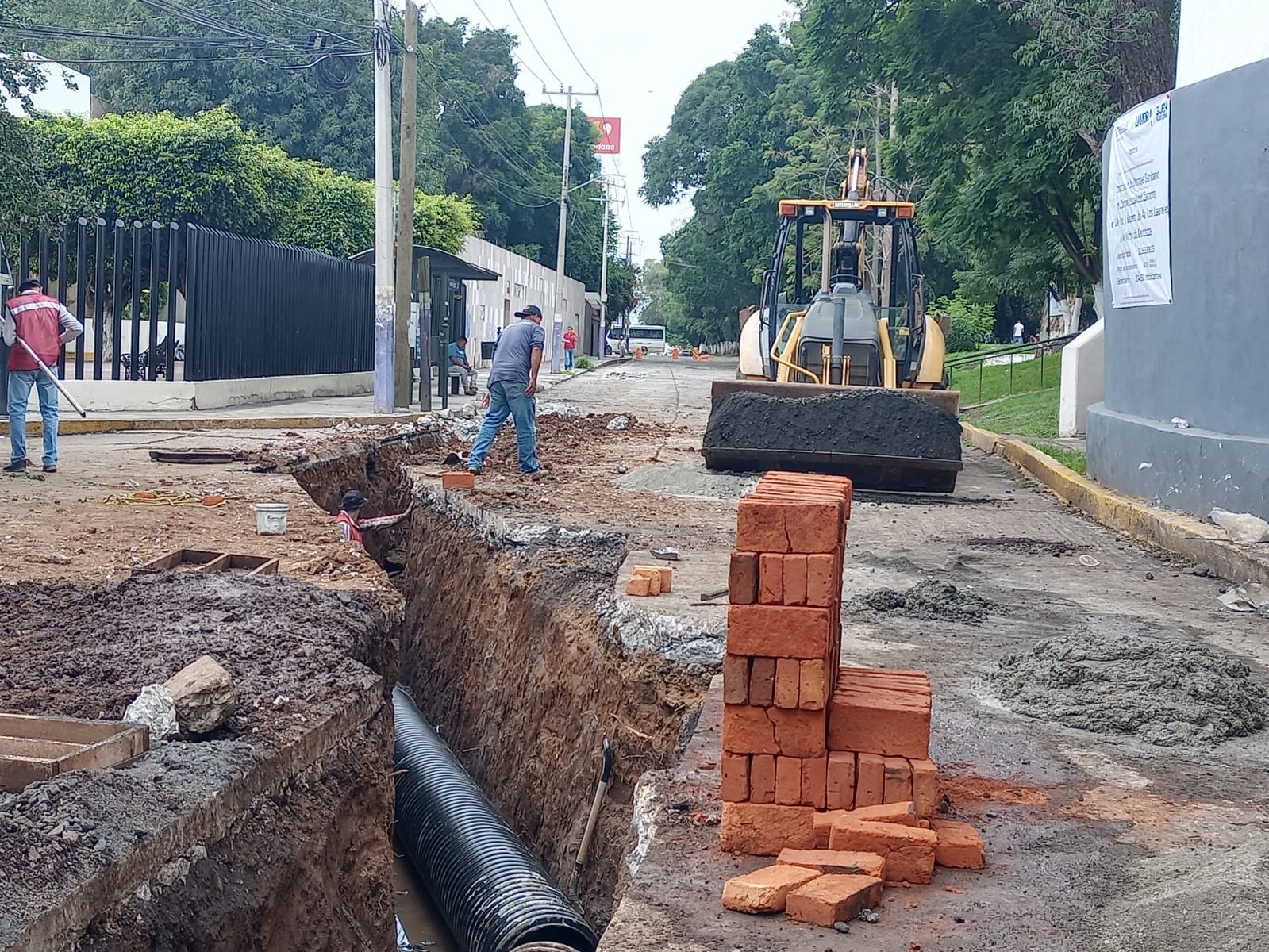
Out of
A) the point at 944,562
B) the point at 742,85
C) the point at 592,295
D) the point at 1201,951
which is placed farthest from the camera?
the point at 592,295

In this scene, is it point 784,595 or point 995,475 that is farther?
point 995,475

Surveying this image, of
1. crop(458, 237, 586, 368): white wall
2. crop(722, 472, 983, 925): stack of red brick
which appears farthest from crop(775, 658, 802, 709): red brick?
crop(458, 237, 586, 368): white wall

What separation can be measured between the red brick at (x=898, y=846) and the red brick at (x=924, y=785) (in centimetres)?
21

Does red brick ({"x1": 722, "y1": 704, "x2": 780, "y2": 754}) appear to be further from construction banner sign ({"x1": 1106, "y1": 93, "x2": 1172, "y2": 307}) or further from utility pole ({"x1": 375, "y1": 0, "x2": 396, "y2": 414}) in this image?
utility pole ({"x1": 375, "y1": 0, "x2": 396, "y2": 414})

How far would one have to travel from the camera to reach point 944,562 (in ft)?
30.0

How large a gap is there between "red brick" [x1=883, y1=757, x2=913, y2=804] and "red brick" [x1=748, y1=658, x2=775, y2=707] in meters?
0.40

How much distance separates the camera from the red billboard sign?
255 feet

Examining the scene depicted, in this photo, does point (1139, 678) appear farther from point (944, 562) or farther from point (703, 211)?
point (703, 211)

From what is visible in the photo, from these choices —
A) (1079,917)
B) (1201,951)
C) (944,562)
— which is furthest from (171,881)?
(944,562)

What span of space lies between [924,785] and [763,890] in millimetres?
683

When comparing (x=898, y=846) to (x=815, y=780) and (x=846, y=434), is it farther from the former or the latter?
(x=846, y=434)

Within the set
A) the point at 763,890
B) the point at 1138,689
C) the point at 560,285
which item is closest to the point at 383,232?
the point at 1138,689

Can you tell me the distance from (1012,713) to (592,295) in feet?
222

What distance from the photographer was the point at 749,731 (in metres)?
3.92
